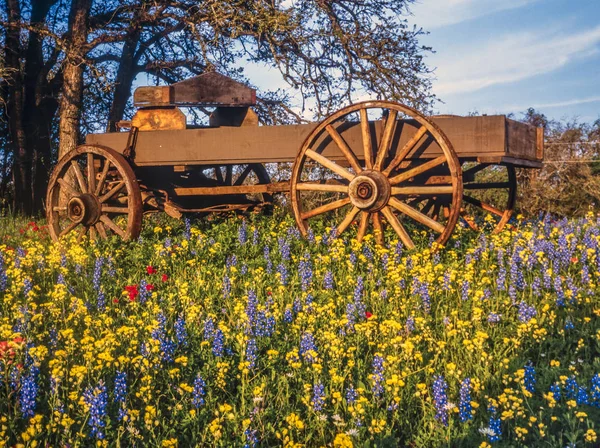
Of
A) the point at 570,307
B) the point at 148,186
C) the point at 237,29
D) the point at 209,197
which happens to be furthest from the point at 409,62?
the point at 570,307

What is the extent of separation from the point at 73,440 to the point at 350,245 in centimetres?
401

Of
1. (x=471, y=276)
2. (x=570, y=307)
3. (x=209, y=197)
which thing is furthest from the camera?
(x=209, y=197)

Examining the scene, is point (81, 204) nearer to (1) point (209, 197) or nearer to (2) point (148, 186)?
(2) point (148, 186)

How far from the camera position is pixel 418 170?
20.0ft

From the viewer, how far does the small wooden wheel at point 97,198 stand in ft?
23.7

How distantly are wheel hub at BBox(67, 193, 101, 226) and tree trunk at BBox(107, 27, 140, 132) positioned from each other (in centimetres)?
495

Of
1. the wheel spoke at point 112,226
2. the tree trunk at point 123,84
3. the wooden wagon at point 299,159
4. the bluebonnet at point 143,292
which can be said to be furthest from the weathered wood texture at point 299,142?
the tree trunk at point 123,84

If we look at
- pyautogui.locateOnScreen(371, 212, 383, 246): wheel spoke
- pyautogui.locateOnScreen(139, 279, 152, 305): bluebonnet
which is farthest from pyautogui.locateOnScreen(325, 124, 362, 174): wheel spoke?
pyautogui.locateOnScreen(139, 279, 152, 305): bluebonnet

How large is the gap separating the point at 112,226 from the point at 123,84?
596 cm

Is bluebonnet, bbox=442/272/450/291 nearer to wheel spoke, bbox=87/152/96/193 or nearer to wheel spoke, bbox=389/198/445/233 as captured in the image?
wheel spoke, bbox=389/198/445/233

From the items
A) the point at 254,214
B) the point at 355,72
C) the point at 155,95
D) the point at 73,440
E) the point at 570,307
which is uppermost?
the point at 355,72

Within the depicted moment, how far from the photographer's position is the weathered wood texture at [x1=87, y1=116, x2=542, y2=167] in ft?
19.9

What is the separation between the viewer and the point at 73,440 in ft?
9.70

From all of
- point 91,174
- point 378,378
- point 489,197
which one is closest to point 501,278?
point 378,378
